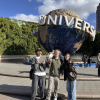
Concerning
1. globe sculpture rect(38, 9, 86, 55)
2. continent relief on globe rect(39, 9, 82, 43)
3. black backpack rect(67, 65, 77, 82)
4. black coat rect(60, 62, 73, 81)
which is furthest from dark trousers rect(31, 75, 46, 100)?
continent relief on globe rect(39, 9, 82, 43)

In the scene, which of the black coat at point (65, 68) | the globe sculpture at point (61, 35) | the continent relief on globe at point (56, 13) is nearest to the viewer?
the black coat at point (65, 68)

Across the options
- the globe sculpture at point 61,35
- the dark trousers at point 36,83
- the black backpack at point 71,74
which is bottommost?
the dark trousers at point 36,83

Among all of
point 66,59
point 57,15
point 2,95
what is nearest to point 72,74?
point 66,59

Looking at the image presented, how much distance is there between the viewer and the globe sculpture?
9609 mm

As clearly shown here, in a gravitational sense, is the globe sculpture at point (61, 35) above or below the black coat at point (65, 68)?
above

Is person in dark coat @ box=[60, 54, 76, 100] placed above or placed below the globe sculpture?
below

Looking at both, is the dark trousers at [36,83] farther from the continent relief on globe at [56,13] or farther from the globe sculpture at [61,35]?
the continent relief on globe at [56,13]

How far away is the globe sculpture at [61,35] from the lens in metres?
9.61

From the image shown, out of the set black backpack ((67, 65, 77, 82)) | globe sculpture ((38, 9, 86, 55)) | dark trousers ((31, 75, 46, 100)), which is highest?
globe sculpture ((38, 9, 86, 55))

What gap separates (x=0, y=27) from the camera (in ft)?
72.9

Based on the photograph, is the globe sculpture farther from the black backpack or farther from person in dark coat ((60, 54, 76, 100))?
the black backpack

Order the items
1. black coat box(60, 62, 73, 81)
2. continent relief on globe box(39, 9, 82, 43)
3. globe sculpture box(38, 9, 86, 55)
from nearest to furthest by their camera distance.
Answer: black coat box(60, 62, 73, 81)
globe sculpture box(38, 9, 86, 55)
continent relief on globe box(39, 9, 82, 43)

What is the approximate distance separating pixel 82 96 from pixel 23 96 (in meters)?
1.92

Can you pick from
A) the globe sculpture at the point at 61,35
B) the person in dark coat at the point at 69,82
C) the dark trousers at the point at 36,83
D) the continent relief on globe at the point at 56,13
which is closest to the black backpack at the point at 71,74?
the person in dark coat at the point at 69,82
